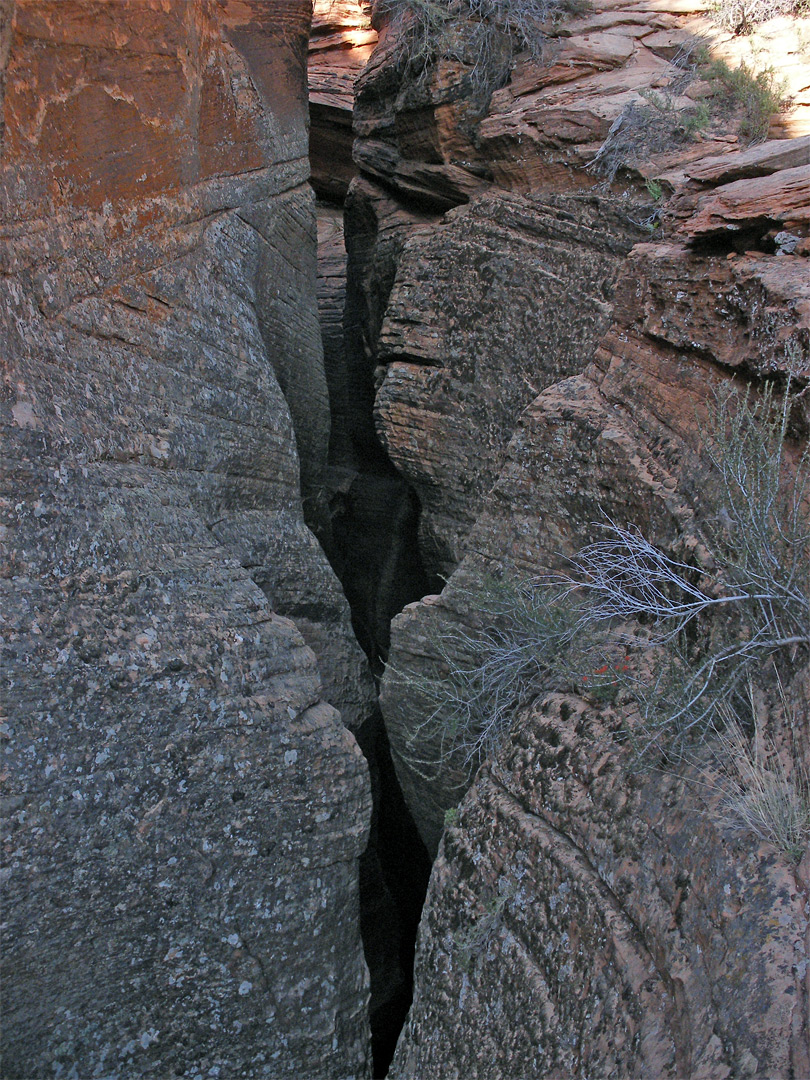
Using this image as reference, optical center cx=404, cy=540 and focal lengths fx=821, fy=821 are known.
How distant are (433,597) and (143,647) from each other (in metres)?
1.72

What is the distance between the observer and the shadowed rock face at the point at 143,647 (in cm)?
302

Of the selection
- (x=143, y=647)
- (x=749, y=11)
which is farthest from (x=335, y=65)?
(x=143, y=647)

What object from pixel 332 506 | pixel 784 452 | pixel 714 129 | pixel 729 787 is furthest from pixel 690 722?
pixel 332 506

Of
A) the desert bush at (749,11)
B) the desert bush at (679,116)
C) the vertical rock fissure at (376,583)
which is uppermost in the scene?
the desert bush at (749,11)

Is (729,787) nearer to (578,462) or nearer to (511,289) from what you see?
(578,462)

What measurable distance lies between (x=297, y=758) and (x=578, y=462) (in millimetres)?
1871

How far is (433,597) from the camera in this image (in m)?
4.54

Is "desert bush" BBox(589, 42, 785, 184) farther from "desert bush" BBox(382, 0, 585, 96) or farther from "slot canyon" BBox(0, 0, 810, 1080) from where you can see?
"desert bush" BBox(382, 0, 585, 96)

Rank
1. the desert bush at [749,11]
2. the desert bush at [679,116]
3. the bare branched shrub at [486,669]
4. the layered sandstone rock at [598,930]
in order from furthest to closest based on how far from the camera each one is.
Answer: the desert bush at [749,11] < the desert bush at [679,116] < the bare branched shrub at [486,669] < the layered sandstone rock at [598,930]

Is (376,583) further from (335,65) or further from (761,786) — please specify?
(335,65)

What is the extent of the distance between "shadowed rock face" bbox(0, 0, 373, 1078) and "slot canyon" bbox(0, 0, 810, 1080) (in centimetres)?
2

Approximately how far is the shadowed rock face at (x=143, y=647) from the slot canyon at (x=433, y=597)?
0.02 meters

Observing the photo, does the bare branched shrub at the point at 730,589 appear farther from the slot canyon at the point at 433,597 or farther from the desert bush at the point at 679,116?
the desert bush at the point at 679,116

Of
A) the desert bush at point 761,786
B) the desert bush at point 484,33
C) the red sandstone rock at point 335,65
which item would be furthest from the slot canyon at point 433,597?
the red sandstone rock at point 335,65
